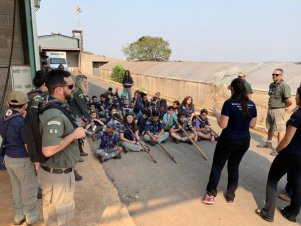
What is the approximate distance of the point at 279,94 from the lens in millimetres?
6512

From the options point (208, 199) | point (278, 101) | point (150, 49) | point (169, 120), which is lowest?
point (208, 199)

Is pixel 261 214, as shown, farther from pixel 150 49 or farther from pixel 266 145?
pixel 150 49

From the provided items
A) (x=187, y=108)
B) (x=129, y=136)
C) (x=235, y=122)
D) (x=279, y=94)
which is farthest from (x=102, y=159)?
(x=279, y=94)

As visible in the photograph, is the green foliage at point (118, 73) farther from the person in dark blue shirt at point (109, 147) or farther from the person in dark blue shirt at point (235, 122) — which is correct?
the person in dark blue shirt at point (235, 122)

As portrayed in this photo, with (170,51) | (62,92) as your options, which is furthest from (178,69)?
(170,51)

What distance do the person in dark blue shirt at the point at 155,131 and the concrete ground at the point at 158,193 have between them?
0.95 m

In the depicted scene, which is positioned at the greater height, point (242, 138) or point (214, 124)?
point (242, 138)

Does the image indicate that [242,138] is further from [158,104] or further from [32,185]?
[158,104]

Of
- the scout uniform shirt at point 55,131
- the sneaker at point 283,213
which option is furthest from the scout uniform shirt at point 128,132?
the scout uniform shirt at point 55,131

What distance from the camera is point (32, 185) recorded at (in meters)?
3.50

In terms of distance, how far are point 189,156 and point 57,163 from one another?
4.51 m

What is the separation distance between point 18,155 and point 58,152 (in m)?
1.05

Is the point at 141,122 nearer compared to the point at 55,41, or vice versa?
the point at 141,122

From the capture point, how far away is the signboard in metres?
5.72
